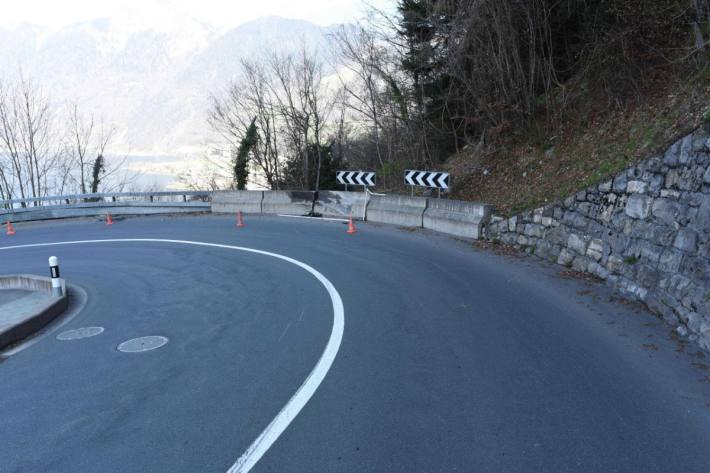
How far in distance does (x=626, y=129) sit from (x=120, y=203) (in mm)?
20723

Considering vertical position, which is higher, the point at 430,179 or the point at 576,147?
the point at 576,147

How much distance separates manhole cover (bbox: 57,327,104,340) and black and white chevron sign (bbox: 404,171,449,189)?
11802mm

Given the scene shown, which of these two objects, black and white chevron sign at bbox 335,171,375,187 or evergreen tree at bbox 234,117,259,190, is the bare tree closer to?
evergreen tree at bbox 234,117,259,190

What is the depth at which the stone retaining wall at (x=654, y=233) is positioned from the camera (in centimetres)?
693

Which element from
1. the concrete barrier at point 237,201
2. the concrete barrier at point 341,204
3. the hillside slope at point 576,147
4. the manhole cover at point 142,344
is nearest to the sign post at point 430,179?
the hillside slope at point 576,147

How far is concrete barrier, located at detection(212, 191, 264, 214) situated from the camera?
22469 mm

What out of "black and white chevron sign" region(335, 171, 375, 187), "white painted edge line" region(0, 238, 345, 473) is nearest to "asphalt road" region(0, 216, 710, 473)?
"white painted edge line" region(0, 238, 345, 473)

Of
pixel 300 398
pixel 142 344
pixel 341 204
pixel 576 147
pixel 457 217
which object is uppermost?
pixel 576 147

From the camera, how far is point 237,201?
75.1ft

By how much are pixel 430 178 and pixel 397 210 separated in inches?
63.2

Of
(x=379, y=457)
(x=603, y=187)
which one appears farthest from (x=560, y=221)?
(x=379, y=457)

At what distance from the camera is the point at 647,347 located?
6500mm

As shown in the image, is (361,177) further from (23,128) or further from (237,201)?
(23,128)

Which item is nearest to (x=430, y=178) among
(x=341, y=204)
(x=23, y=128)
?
(x=341, y=204)
